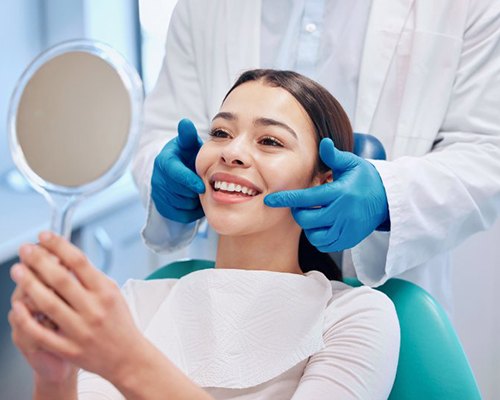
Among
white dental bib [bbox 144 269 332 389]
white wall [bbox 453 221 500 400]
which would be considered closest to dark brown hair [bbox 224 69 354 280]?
white dental bib [bbox 144 269 332 389]

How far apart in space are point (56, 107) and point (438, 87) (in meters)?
0.97

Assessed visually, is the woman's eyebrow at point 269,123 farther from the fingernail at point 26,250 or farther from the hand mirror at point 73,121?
the fingernail at point 26,250

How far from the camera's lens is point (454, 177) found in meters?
1.50

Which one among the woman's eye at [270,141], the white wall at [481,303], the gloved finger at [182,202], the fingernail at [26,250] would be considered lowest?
the white wall at [481,303]

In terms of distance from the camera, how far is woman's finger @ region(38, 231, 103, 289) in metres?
0.77

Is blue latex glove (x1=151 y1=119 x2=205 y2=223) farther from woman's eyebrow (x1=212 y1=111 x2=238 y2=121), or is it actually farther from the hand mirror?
the hand mirror

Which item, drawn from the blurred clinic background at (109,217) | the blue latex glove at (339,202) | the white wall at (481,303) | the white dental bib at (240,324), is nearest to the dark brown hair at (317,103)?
the blue latex glove at (339,202)

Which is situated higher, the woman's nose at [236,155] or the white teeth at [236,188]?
the woman's nose at [236,155]

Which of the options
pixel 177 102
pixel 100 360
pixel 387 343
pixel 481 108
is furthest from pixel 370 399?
pixel 177 102

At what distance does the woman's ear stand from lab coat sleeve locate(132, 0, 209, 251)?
1.26 feet

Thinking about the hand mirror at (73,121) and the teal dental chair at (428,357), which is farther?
the teal dental chair at (428,357)

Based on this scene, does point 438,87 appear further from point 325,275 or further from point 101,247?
point 101,247

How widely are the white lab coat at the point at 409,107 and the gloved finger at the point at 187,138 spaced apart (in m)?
0.14

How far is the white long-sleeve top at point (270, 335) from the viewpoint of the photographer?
1.26 metres
